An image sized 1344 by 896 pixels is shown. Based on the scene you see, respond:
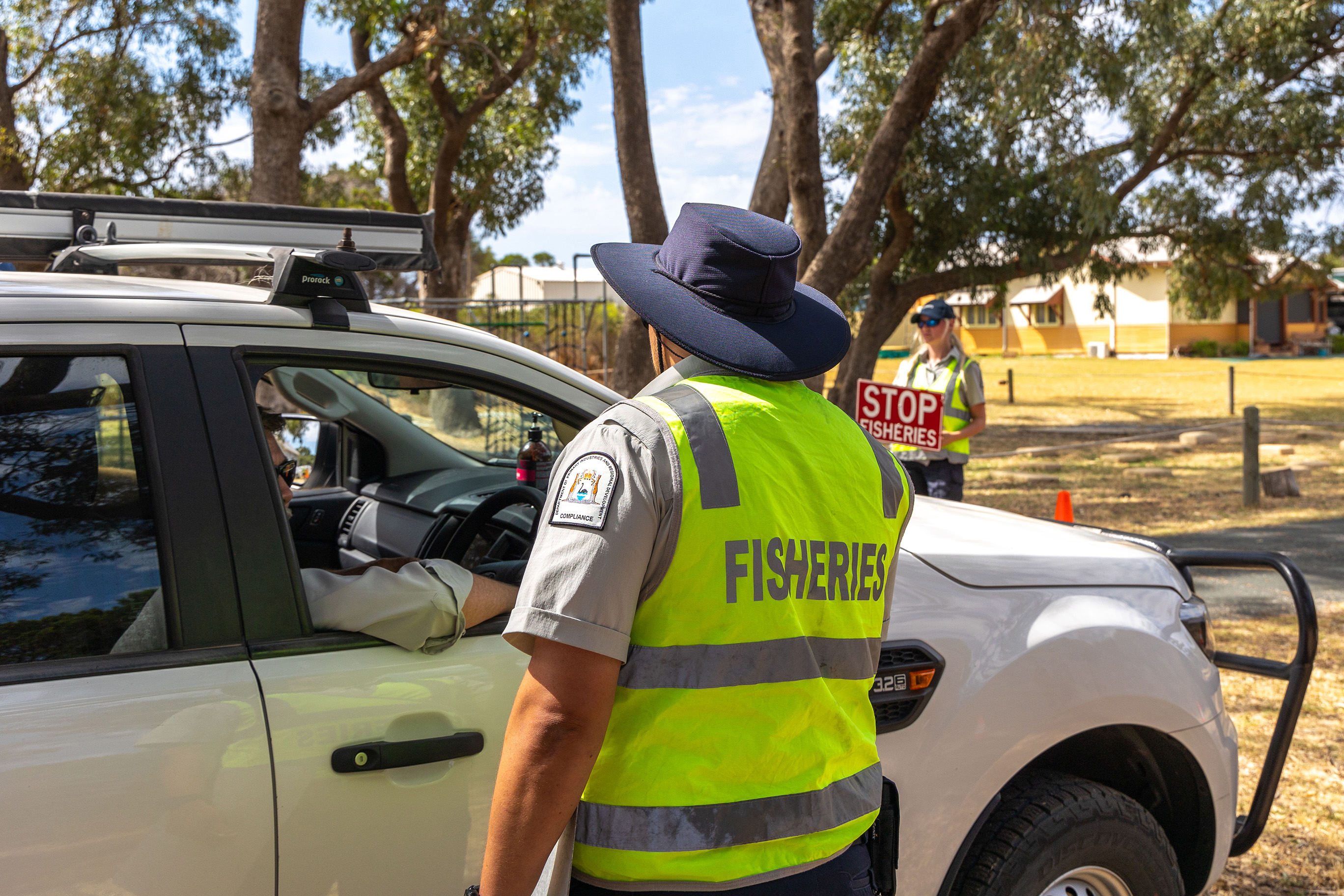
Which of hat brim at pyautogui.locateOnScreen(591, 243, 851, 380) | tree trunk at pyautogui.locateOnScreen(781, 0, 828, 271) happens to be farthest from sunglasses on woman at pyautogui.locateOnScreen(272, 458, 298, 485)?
tree trunk at pyautogui.locateOnScreen(781, 0, 828, 271)

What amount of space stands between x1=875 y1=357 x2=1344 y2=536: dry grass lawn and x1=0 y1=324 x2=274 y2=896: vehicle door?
8.76m

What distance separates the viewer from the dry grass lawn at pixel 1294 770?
3547mm

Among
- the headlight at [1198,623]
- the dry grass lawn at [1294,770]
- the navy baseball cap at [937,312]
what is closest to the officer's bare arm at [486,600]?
the headlight at [1198,623]

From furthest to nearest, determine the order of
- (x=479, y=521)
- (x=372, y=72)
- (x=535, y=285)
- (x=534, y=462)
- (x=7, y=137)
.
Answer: (x=535, y=285), (x=7, y=137), (x=372, y=72), (x=534, y=462), (x=479, y=521)

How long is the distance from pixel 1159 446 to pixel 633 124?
10390 mm

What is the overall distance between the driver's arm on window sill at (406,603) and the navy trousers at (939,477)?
492 centimetres

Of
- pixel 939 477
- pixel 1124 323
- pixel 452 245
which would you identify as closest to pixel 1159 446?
pixel 939 477

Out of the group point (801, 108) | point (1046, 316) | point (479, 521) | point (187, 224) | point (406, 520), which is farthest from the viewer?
point (1046, 316)

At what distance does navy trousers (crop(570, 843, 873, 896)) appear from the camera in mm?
1532

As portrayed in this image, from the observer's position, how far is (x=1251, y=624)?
6254 millimetres

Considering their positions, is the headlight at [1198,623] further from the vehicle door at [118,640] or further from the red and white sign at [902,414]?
the red and white sign at [902,414]

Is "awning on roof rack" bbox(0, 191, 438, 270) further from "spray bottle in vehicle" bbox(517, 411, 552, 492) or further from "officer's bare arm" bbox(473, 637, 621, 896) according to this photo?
"officer's bare arm" bbox(473, 637, 621, 896)

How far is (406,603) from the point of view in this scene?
76.0 inches

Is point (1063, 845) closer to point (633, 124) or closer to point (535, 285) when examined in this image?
point (633, 124)
